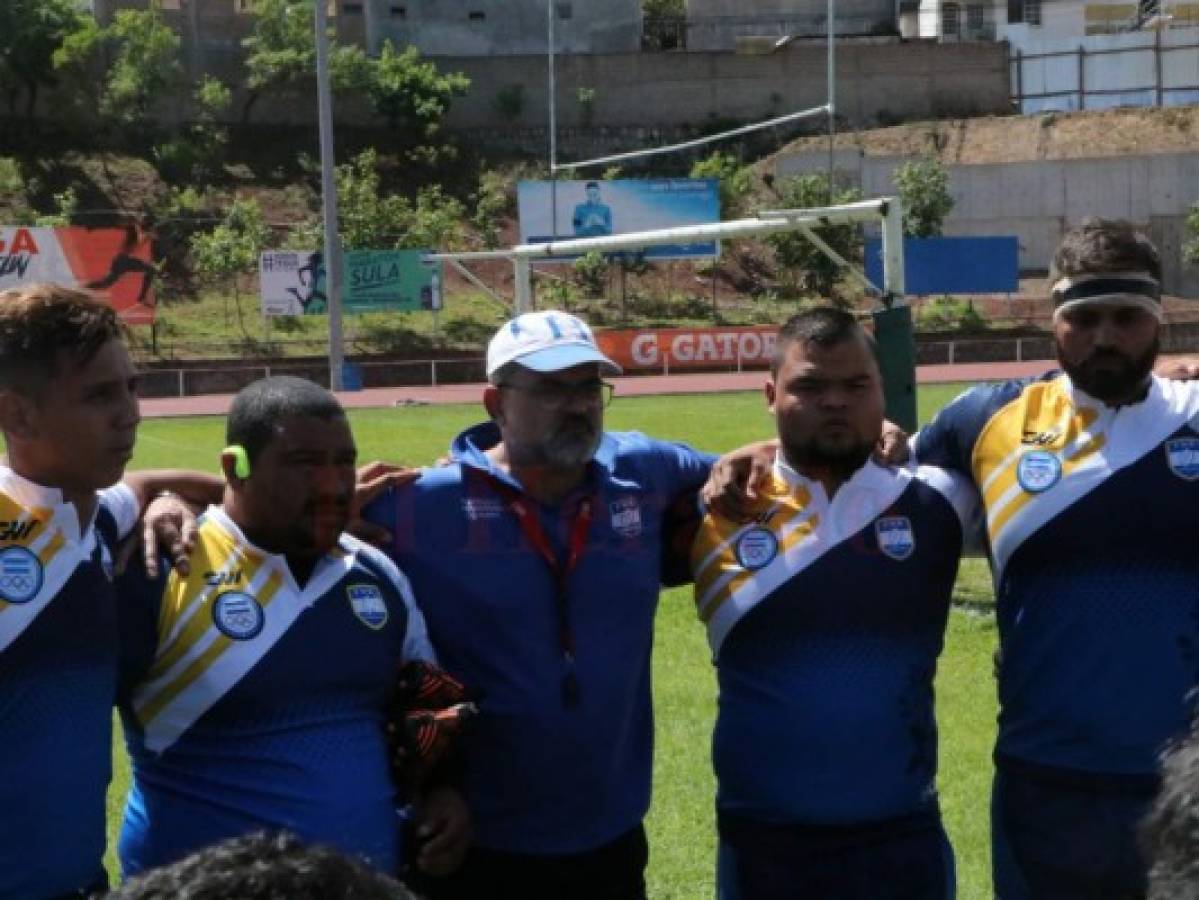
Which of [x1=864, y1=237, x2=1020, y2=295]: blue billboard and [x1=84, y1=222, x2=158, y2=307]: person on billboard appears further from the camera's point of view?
[x1=864, y1=237, x2=1020, y2=295]: blue billboard

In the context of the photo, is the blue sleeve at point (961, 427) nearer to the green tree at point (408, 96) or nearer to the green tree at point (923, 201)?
the green tree at point (923, 201)

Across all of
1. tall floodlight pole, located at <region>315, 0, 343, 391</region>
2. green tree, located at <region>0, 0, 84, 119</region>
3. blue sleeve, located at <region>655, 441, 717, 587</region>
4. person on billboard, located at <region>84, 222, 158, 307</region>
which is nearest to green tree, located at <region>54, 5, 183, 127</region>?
green tree, located at <region>0, 0, 84, 119</region>

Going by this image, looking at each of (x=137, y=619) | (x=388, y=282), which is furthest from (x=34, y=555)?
(x=388, y=282)

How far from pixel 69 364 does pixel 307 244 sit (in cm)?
4786

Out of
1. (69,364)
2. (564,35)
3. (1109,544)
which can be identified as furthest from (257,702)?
(564,35)

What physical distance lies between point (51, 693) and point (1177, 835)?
2484mm

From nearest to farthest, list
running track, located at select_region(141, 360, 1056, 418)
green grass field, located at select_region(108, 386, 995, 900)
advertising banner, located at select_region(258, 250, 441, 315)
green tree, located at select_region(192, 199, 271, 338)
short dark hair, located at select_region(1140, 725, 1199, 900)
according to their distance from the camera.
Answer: short dark hair, located at select_region(1140, 725, 1199, 900) → green grass field, located at select_region(108, 386, 995, 900) → running track, located at select_region(141, 360, 1056, 418) → advertising banner, located at select_region(258, 250, 441, 315) → green tree, located at select_region(192, 199, 271, 338)

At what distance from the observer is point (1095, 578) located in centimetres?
428

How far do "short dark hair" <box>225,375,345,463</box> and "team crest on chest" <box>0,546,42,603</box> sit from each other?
1.58 ft

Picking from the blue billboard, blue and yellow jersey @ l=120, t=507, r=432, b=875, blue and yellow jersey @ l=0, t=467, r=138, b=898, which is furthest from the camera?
the blue billboard

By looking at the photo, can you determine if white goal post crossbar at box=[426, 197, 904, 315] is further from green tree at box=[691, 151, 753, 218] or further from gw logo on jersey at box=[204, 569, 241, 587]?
green tree at box=[691, 151, 753, 218]

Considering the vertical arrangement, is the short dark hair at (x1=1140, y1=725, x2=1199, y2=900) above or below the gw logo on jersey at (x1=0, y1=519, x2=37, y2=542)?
below

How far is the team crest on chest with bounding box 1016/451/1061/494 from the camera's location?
438 centimetres

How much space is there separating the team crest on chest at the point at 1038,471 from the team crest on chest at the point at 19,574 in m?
2.33
